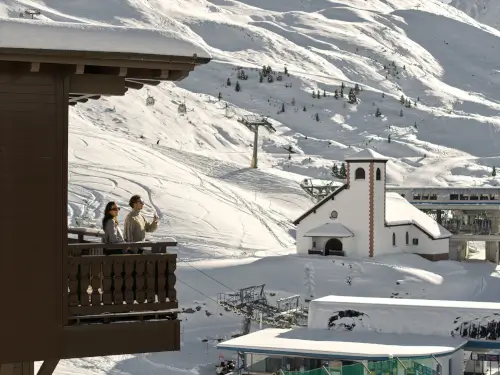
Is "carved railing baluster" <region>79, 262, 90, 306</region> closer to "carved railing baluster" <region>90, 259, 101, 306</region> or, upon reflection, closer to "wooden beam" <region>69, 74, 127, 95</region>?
"carved railing baluster" <region>90, 259, 101, 306</region>

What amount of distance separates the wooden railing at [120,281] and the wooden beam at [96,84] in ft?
4.89

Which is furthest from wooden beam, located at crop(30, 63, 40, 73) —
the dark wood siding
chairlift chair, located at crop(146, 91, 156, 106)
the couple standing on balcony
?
chairlift chair, located at crop(146, 91, 156, 106)

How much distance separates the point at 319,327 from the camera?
41594 millimetres

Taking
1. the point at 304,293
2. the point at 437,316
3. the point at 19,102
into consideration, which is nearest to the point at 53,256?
the point at 19,102

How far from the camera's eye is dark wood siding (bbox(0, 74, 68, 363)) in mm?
11266

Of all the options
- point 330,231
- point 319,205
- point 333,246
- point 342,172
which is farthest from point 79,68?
point 342,172

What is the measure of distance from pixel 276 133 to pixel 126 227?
9540 centimetres

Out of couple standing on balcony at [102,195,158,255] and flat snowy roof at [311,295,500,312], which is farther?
flat snowy roof at [311,295,500,312]

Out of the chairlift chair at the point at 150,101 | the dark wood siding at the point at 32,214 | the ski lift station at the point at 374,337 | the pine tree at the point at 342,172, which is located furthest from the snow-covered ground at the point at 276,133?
the ski lift station at the point at 374,337

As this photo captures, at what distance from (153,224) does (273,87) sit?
107339mm

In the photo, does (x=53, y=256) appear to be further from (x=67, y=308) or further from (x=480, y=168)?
(x=480, y=168)

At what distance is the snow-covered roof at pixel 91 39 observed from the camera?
1111cm

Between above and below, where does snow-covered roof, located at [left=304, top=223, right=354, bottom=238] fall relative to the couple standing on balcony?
below

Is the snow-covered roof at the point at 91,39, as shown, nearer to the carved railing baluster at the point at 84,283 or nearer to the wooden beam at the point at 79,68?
the wooden beam at the point at 79,68
